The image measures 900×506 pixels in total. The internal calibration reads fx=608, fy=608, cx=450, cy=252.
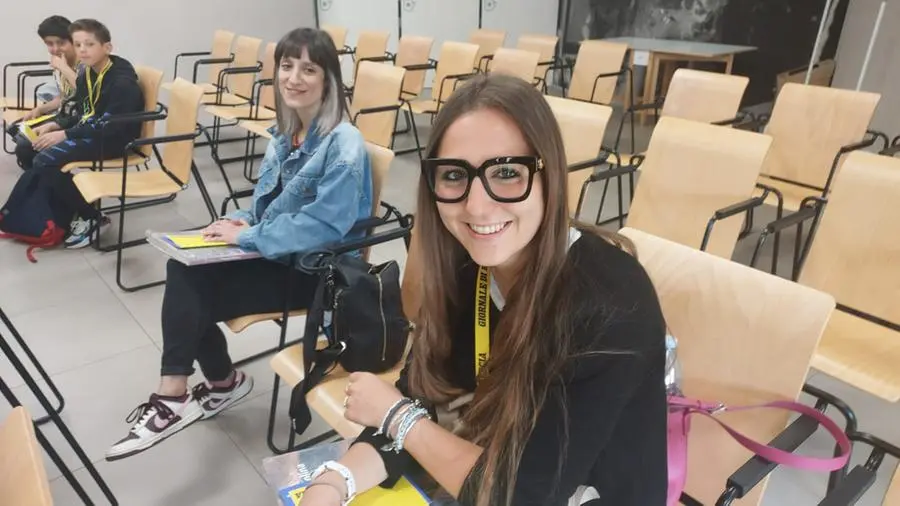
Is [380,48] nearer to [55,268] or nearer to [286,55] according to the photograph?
[55,268]

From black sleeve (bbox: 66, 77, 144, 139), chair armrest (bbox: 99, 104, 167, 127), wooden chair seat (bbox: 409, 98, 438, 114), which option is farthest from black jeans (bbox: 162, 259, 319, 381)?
wooden chair seat (bbox: 409, 98, 438, 114)

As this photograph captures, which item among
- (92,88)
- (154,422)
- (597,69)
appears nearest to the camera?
(154,422)

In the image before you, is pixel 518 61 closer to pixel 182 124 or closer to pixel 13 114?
pixel 182 124

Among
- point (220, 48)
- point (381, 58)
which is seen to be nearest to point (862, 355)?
point (381, 58)

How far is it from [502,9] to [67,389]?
261 inches

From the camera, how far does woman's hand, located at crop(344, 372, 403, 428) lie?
3.46ft

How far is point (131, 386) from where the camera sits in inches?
86.4

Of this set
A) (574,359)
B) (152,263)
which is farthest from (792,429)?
(152,263)

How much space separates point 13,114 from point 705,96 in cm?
445

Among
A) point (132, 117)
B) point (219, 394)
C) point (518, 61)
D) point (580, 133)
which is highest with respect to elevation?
point (518, 61)

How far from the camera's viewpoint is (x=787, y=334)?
103cm

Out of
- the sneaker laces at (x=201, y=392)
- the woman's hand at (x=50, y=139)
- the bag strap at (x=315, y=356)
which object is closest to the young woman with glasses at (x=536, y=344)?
the bag strap at (x=315, y=356)

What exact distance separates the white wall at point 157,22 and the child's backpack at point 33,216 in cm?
246

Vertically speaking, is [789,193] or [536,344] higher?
[536,344]
